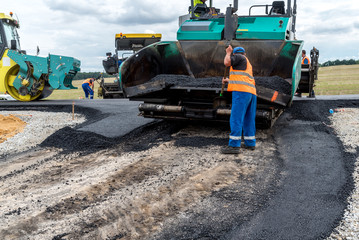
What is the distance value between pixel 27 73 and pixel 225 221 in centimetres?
953

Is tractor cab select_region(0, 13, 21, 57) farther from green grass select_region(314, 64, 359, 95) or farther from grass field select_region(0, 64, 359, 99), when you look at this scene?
green grass select_region(314, 64, 359, 95)

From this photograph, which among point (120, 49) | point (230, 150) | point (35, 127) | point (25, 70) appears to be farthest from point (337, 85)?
point (230, 150)

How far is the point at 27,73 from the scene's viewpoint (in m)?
10.8

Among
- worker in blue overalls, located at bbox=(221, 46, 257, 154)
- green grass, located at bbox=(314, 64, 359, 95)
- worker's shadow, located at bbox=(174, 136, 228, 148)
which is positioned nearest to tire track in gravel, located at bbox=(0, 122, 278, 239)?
worker's shadow, located at bbox=(174, 136, 228, 148)

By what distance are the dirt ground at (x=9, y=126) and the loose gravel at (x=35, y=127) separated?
14 centimetres

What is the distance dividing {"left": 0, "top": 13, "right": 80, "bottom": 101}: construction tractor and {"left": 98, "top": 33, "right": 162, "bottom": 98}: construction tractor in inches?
153

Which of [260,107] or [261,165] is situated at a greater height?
[260,107]

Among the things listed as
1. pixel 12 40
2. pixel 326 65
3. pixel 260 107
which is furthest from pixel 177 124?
pixel 326 65

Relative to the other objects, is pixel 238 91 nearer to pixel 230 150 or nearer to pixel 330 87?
pixel 230 150

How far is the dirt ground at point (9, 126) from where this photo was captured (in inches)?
291

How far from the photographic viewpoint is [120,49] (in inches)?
608

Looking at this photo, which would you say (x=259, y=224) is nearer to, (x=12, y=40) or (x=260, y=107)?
(x=260, y=107)

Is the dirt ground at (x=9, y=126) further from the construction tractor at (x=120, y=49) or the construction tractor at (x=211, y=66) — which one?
the construction tractor at (x=120, y=49)

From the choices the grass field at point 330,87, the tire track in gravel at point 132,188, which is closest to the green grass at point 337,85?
the grass field at point 330,87
